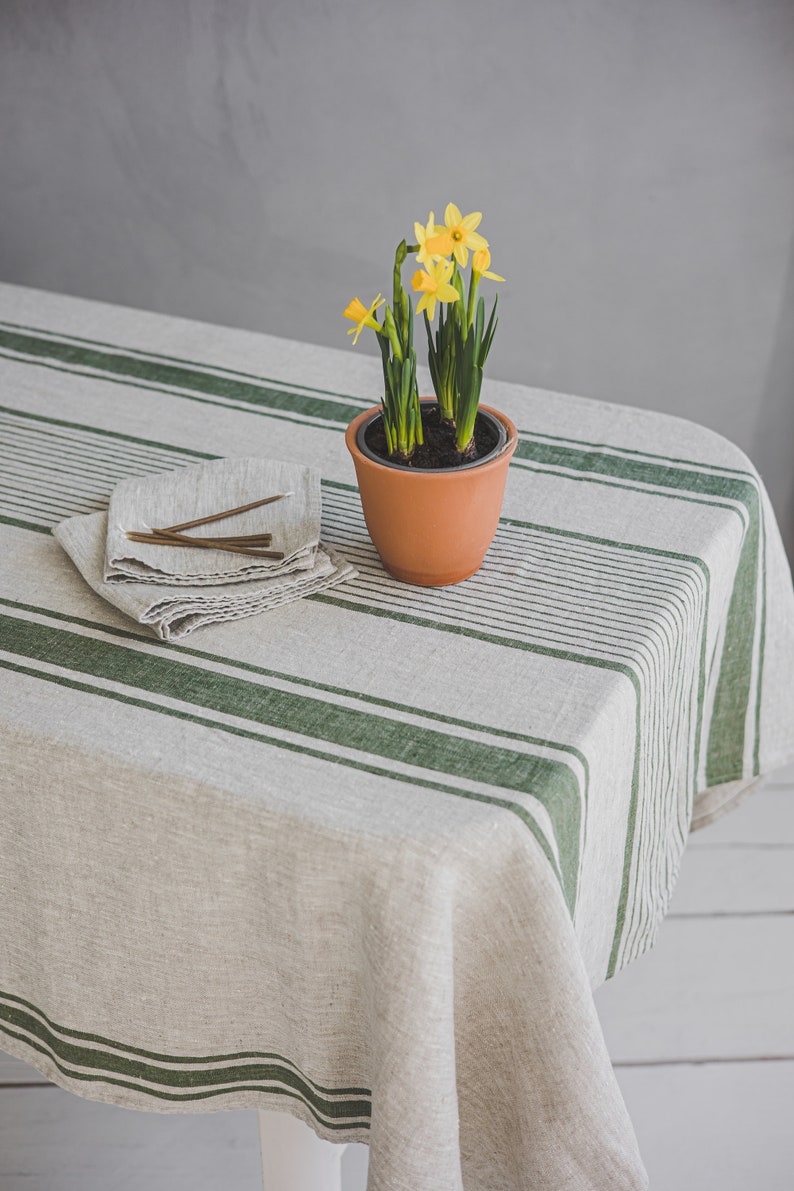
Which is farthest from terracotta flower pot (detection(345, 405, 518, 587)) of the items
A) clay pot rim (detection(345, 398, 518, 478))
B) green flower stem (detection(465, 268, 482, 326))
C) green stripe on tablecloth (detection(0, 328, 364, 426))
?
green stripe on tablecloth (detection(0, 328, 364, 426))

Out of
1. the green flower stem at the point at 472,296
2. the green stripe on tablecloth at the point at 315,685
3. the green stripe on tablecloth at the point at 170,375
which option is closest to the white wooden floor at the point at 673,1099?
the green stripe on tablecloth at the point at 315,685

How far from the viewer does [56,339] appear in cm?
131

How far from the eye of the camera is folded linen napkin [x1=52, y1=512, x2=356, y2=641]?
857 mm

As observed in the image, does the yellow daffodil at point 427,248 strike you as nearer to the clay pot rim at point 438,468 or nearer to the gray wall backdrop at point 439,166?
the clay pot rim at point 438,468

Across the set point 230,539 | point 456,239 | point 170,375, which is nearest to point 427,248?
point 456,239

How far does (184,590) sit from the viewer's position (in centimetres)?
89

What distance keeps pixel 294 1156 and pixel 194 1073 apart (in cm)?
25

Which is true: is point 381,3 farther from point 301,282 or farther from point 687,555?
Result: point 687,555

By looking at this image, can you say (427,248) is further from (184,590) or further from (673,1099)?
(673,1099)

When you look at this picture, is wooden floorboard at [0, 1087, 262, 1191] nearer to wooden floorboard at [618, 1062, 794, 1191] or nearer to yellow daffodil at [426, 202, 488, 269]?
wooden floorboard at [618, 1062, 794, 1191]

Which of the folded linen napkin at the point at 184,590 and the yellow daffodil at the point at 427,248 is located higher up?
the yellow daffodil at the point at 427,248

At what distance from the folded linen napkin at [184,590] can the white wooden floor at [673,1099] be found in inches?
27.2

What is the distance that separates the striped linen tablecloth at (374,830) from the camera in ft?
2.30

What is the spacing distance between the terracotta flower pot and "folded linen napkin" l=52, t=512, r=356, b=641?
0.06m
